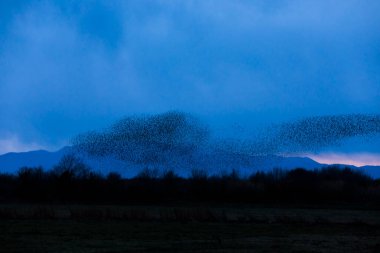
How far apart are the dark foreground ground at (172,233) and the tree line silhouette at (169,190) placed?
30717 mm

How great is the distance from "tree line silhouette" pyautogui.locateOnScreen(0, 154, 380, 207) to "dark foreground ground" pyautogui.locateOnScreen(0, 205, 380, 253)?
1209 inches

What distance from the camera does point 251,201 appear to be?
79.6 m

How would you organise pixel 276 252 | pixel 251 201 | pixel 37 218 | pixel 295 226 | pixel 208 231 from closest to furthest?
pixel 276 252 < pixel 208 231 < pixel 295 226 < pixel 37 218 < pixel 251 201

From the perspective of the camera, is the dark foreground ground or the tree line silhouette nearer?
the dark foreground ground

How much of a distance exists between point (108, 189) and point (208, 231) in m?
46.3

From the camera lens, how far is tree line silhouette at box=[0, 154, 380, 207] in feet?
257

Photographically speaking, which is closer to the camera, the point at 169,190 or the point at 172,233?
the point at 172,233

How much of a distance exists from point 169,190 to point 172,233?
155 feet

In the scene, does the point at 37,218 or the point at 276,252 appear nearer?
the point at 276,252

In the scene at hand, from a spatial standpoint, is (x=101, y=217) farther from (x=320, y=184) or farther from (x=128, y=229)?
(x=320, y=184)

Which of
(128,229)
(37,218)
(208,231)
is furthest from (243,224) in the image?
(37,218)

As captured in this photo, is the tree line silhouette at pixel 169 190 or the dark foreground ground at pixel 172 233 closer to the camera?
the dark foreground ground at pixel 172 233

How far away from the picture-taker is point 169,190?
8188 cm

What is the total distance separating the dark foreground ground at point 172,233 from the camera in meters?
27.6
